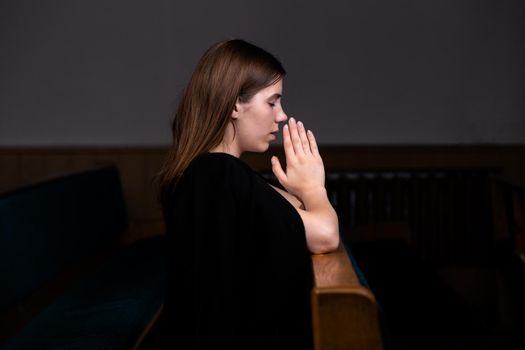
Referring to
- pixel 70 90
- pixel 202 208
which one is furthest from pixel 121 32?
pixel 202 208

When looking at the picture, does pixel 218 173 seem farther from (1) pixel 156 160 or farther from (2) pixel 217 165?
(1) pixel 156 160

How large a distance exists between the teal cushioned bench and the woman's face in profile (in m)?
0.93

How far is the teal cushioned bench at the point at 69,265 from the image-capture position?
192 centimetres

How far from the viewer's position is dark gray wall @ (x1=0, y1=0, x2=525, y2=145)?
3400mm

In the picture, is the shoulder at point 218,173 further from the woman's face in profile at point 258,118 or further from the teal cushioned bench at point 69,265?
the teal cushioned bench at point 69,265

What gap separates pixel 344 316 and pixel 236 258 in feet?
0.81

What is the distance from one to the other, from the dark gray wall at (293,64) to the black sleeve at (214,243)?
2.42m

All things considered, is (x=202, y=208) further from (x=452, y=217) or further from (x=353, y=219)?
(x=452, y=217)

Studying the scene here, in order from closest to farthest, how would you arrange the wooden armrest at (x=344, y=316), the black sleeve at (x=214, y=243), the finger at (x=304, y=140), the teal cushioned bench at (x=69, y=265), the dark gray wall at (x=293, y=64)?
1. the wooden armrest at (x=344, y=316)
2. the black sleeve at (x=214, y=243)
3. the finger at (x=304, y=140)
4. the teal cushioned bench at (x=69, y=265)
5. the dark gray wall at (x=293, y=64)

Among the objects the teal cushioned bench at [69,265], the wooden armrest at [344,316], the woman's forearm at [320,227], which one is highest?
the woman's forearm at [320,227]

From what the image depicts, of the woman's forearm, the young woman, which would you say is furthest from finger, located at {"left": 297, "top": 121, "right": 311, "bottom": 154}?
the woman's forearm

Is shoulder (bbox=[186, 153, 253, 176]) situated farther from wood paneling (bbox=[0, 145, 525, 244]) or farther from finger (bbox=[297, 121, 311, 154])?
wood paneling (bbox=[0, 145, 525, 244])

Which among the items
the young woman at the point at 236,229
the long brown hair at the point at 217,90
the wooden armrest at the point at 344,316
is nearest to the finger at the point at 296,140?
the young woman at the point at 236,229

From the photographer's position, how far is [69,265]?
2.52 metres
